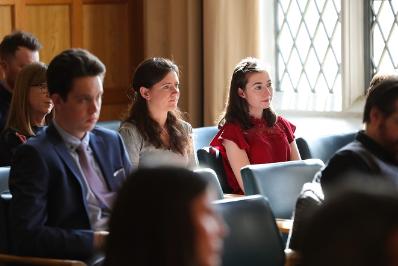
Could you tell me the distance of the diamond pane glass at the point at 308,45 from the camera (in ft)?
19.5

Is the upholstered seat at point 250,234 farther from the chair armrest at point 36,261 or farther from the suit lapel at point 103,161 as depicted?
the chair armrest at point 36,261

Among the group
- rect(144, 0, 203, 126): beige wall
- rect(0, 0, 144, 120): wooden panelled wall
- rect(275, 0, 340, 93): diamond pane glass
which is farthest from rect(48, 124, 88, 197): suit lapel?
rect(275, 0, 340, 93): diamond pane glass

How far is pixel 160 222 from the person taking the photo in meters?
1.21

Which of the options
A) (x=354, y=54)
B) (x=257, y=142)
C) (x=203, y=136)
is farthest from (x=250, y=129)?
(x=354, y=54)

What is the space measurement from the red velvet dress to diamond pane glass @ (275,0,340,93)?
1375 mm

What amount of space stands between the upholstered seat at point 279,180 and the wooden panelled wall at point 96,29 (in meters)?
2.72

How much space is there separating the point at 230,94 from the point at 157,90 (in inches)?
21.9

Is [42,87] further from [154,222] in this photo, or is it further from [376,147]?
[154,222]

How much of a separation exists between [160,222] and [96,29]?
5.17 metres

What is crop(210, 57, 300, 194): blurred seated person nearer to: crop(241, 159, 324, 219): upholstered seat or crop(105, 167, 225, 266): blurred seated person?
crop(241, 159, 324, 219): upholstered seat

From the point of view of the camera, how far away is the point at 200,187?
132cm

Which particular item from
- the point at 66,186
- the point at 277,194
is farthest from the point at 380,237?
the point at 277,194

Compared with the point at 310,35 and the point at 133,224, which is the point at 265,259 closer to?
the point at 133,224

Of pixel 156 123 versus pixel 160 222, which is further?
pixel 156 123
